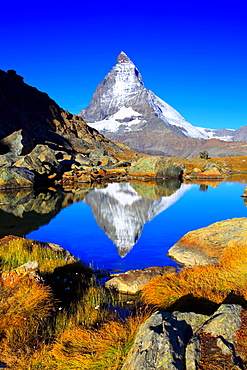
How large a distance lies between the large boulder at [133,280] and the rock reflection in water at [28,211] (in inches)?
350

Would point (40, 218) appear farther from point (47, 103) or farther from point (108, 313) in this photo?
point (47, 103)

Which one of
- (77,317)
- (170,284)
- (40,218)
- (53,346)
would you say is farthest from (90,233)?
(53,346)

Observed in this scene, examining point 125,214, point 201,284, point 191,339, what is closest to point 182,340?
point 191,339

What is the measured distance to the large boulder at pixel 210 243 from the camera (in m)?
10.4

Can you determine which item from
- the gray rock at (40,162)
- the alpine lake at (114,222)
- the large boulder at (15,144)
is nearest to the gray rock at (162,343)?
the alpine lake at (114,222)

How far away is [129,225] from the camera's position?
709 inches

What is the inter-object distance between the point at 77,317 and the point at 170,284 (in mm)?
2619

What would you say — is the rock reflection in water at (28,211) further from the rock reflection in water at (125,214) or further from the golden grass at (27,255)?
the golden grass at (27,255)

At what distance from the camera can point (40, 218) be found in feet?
66.9

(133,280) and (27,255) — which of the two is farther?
(27,255)

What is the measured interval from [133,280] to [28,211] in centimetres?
1590

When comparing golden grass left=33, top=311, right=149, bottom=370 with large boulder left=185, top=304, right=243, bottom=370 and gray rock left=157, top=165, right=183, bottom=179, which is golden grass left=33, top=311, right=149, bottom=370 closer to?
large boulder left=185, top=304, right=243, bottom=370

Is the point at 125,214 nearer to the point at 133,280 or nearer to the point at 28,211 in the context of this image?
the point at 28,211

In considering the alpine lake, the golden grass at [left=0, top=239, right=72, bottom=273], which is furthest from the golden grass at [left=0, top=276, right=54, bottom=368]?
the alpine lake
